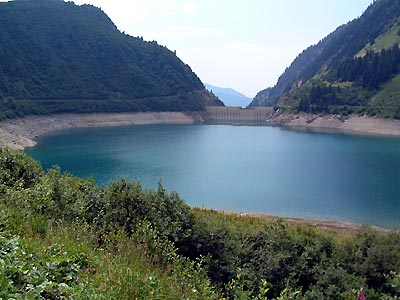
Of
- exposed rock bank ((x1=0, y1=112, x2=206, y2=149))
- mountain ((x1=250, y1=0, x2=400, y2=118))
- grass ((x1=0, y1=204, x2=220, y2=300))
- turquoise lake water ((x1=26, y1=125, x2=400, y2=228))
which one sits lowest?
Answer: turquoise lake water ((x1=26, y1=125, x2=400, y2=228))

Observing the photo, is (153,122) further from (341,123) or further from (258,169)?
(258,169)

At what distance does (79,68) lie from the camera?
12438 centimetres

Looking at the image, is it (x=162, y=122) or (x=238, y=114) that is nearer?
(x=162, y=122)

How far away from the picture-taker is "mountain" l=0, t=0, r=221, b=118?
99188 mm

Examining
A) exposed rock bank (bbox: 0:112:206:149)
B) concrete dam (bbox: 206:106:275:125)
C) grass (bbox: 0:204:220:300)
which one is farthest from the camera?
concrete dam (bbox: 206:106:275:125)

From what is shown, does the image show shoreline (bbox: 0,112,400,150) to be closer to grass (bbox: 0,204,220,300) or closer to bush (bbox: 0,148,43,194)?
bush (bbox: 0,148,43,194)

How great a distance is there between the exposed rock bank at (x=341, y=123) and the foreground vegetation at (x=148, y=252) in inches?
3164

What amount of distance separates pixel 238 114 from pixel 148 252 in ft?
440

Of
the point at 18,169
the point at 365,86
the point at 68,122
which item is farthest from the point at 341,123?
the point at 18,169

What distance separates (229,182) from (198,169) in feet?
25.6

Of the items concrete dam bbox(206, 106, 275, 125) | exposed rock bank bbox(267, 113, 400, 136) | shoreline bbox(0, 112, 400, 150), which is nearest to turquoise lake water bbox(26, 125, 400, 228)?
shoreline bbox(0, 112, 400, 150)

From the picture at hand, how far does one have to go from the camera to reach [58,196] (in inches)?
352

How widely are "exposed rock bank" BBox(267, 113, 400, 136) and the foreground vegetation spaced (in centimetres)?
8035

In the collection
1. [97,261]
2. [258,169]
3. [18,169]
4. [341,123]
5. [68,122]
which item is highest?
[18,169]
